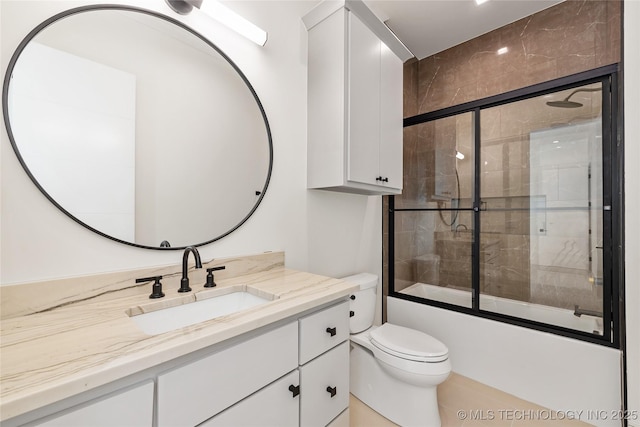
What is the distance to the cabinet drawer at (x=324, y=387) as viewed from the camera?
1.03 meters

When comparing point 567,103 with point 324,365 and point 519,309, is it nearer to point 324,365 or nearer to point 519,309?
point 519,309

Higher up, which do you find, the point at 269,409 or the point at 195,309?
the point at 195,309

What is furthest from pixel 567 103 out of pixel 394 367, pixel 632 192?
pixel 394 367

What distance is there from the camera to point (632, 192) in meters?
1.19

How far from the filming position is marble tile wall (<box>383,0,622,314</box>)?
1980 millimetres

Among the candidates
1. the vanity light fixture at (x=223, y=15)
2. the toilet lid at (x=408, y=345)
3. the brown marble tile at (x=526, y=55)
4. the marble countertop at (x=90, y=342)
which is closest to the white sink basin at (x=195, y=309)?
the marble countertop at (x=90, y=342)

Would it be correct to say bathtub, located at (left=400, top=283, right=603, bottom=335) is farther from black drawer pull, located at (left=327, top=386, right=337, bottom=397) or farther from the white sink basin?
the white sink basin

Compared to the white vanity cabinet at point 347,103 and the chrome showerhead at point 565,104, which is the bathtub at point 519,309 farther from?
the chrome showerhead at point 565,104

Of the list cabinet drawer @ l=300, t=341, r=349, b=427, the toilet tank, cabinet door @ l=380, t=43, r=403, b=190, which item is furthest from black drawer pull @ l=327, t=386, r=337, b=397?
cabinet door @ l=380, t=43, r=403, b=190

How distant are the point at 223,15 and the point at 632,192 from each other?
6.52 ft

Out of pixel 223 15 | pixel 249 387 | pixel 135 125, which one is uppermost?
pixel 223 15

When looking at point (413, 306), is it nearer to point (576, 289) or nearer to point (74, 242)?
point (576, 289)

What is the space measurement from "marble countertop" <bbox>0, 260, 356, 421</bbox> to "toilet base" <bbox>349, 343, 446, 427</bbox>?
933 mm

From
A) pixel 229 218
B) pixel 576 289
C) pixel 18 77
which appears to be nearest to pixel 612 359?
pixel 576 289
